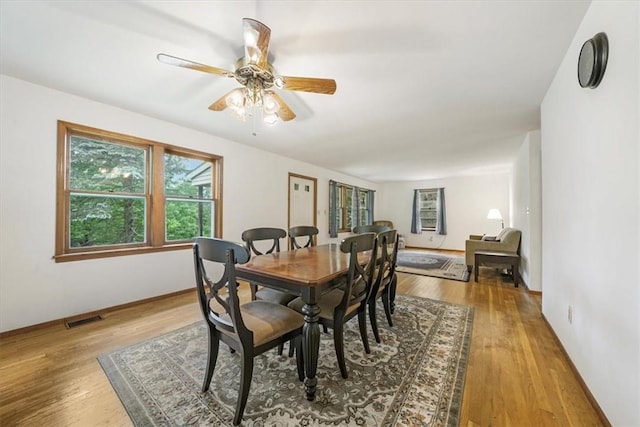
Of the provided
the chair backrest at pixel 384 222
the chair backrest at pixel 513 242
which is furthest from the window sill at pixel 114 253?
the chair backrest at pixel 384 222

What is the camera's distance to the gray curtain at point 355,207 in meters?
7.47

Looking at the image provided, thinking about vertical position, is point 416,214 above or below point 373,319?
above

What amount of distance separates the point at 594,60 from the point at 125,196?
4.15 m

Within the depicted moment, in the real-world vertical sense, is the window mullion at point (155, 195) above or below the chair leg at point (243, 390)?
above

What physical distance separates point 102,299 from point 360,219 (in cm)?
649

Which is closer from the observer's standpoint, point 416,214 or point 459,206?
point 459,206

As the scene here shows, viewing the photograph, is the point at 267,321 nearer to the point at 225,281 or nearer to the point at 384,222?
the point at 225,281

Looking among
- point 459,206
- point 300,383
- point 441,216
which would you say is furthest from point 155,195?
point 459,206

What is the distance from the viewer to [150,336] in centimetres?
219

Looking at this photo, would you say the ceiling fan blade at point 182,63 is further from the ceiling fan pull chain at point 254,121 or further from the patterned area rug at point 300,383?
the patterned area rug at point 300,383

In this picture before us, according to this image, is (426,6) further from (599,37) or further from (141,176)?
(141,176)

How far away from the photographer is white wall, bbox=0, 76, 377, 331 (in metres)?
2.14

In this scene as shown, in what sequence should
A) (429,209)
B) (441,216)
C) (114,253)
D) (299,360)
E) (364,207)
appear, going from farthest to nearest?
1. (364,207)
2. (429,209)
3. (441,216)
4. (114,253)
5. (299,360)

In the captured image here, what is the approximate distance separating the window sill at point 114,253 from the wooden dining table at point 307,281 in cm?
192
